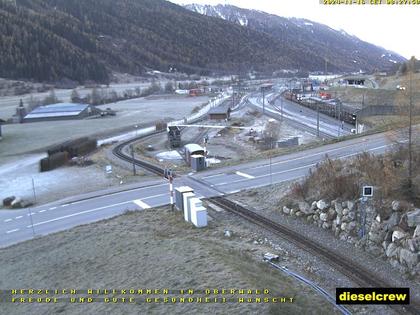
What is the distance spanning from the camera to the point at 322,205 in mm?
16516

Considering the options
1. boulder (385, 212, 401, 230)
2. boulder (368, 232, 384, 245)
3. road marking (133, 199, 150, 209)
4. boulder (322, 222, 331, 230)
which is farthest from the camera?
road marking (133, 199, 150, 209)

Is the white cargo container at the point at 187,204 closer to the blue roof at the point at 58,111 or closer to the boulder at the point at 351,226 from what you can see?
the boulder at the point at 351,226

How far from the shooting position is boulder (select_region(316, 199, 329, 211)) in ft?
53.9

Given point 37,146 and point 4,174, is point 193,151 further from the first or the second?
point 37,146

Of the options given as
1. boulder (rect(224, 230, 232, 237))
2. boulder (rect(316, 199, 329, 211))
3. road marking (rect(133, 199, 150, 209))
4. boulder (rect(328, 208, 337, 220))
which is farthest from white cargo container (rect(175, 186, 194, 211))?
boulder (rect(328, 208, 337, 220))

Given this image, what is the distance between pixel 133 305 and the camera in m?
11.4

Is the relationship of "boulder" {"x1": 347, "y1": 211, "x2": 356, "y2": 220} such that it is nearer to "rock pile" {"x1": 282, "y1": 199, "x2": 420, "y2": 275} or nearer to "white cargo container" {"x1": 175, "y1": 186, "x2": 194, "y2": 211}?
"rock pile" {"x1": 282, "y1": 199, "x2": 420, "y2": 275}

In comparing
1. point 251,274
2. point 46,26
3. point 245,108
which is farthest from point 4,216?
point 46,26

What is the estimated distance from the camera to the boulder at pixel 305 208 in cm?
1706

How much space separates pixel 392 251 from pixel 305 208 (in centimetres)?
458

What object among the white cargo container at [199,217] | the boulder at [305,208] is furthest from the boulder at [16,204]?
the boulder at [305,208]

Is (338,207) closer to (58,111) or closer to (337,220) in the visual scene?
(337,220)

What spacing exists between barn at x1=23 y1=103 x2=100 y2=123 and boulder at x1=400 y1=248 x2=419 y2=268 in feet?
254

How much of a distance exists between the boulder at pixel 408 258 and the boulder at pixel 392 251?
0.63 ft
